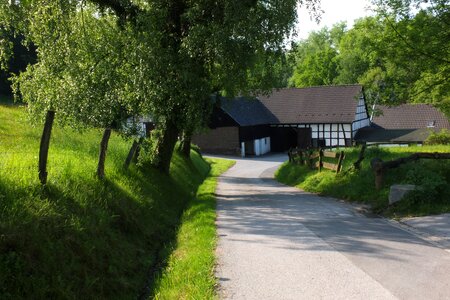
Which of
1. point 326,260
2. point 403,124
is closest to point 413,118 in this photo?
point 403,124

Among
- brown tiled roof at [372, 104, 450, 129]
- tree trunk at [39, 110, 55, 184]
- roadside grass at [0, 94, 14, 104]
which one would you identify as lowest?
tree trunk at [39, 110, 55, 184]

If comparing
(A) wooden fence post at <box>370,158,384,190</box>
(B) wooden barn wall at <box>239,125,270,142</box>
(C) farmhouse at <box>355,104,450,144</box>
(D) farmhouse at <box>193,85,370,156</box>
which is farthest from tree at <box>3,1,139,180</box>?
(C) farmhouse at <box>355,104,450,144</box>

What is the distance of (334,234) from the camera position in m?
8.56

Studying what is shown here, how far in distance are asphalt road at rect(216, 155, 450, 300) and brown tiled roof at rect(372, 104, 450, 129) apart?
134 ft

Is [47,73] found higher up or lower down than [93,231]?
higher up

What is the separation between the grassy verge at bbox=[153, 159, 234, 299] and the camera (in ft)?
19.4

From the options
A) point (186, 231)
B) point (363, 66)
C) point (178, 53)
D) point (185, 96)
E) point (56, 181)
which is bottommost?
point (186, 231)

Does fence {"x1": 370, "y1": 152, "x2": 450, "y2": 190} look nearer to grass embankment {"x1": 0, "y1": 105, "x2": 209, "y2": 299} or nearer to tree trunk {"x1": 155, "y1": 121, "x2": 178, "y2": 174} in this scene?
grass embankment {"x1": 0, "y1": 105, "x2": 209, "y2": 299}

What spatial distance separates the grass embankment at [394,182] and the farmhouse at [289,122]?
30461 millimetres

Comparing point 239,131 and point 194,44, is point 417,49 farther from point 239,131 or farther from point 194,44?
point 239,131

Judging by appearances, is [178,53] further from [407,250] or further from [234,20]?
[407,250]

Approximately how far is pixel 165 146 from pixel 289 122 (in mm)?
36434

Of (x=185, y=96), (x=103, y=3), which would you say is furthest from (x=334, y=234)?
(x=103, y=3)

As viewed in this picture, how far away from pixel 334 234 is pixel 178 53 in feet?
23.5
